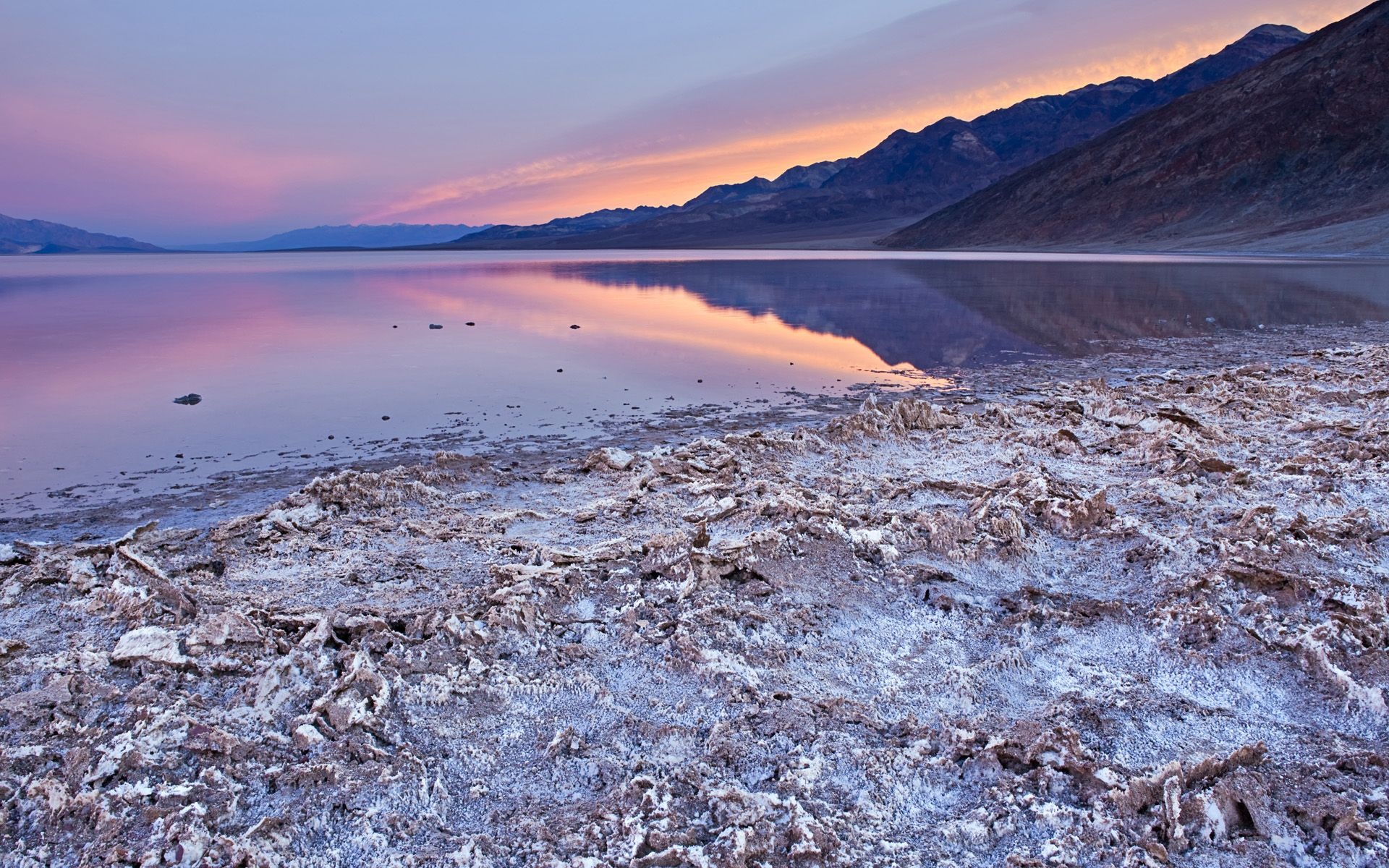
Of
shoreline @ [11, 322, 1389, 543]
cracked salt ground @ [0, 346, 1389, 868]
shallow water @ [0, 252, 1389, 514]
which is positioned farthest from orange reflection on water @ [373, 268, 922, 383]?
cracked salt ground @ [0, 346, 1389, 868]

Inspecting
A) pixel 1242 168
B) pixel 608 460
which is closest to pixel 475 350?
pixel 608 460

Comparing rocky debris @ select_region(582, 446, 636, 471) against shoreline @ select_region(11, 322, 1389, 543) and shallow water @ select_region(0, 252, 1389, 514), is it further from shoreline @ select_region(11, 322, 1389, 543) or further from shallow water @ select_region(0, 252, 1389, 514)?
shallow water @ select_region(0, 252, 1389, 514)

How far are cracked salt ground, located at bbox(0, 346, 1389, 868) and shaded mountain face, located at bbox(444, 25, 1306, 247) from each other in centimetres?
11170

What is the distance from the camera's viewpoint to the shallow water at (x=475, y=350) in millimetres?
6656

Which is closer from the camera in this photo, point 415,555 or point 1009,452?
point 415,555

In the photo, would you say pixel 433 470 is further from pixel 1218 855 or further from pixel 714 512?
pixel 1218 855

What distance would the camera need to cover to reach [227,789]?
7.12 feet

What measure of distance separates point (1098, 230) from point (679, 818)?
2970 inches

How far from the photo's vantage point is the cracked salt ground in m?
2.05

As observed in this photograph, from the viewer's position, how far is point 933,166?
467 ft

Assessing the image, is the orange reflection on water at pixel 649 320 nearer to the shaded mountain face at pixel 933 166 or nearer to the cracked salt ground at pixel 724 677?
the cracked salt ground at pixel 724 677

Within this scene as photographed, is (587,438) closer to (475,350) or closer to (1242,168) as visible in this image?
(475,350)

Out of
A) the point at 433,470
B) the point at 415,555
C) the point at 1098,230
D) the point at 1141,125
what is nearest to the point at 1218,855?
the point at 415,555

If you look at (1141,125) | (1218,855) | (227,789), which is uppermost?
(1141,125)
